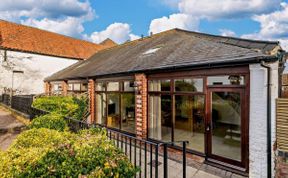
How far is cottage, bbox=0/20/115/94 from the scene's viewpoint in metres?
19.4

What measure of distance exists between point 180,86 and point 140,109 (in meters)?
2.02

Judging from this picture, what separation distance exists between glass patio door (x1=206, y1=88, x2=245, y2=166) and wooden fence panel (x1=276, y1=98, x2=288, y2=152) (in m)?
0.83

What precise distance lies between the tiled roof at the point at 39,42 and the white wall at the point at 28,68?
677 mm

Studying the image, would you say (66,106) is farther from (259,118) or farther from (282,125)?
(282,125)

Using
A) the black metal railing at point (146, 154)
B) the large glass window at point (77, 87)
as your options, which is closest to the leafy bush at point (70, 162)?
the black metal railing at point (146, 154)

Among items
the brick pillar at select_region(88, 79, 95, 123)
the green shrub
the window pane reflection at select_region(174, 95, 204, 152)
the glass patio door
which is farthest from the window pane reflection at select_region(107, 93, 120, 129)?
the glass patio door

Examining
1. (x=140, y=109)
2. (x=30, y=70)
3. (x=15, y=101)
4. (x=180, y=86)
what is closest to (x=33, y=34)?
(x=30, y=70)

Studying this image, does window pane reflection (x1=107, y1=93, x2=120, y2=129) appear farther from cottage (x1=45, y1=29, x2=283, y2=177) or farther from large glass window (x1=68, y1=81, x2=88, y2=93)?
A: large glass window (x1=68, y1=81, x2=88, y2=93)

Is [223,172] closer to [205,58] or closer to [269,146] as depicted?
[269,146]

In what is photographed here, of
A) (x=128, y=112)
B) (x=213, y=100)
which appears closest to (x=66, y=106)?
(x=128, y=112)

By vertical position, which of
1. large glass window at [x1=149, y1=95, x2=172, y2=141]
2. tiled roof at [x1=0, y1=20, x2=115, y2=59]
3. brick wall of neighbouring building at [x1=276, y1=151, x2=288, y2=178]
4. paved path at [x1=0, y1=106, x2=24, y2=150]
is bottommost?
paved path at [x1=0, y1=106, x2=24, y2=150]

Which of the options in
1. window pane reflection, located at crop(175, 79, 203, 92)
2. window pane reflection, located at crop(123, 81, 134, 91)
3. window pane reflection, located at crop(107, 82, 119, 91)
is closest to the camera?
window pane reflection, located at crop(175, 79, 203, 92)

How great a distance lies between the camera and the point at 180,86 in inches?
267

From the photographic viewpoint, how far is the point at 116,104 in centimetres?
995
